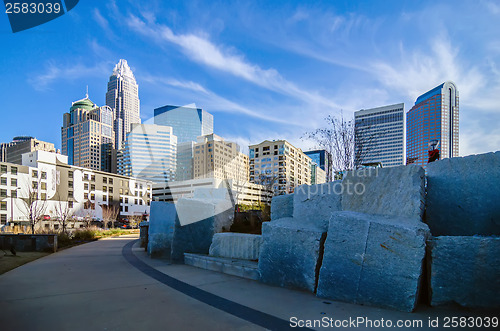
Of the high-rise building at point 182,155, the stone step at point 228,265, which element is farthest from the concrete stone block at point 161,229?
the high-rise building at point 182,155

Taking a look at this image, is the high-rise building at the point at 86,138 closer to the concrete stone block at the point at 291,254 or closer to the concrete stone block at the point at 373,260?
the concrete stone block at the point at 291,254

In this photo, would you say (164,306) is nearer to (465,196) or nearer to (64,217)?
(465,196)

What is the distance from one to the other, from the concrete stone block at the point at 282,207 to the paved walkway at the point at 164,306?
6.43 ft

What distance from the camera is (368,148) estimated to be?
42.2 feet

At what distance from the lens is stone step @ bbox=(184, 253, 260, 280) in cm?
606

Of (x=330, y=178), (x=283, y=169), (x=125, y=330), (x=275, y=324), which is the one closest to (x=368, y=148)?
(x=330, y=178)

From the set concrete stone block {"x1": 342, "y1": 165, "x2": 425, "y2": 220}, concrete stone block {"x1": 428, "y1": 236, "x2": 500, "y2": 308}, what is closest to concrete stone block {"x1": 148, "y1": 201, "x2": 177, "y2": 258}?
concrete stone block {"x1": 342, "y1": 165, "x2": 425, "y2": 220}

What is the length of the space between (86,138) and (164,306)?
148 meters

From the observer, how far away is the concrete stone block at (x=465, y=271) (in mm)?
3477

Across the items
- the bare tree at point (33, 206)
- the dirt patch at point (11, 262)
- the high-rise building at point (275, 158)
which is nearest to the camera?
the dirt patch at point (11, 262)

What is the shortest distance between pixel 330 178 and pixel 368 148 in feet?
7.94

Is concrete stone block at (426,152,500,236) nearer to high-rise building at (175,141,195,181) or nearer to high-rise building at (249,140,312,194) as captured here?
high-rise building at (175,141,195,181)

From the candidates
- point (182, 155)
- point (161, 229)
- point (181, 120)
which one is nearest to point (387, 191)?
point (161, 229)

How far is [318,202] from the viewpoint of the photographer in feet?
20.4
